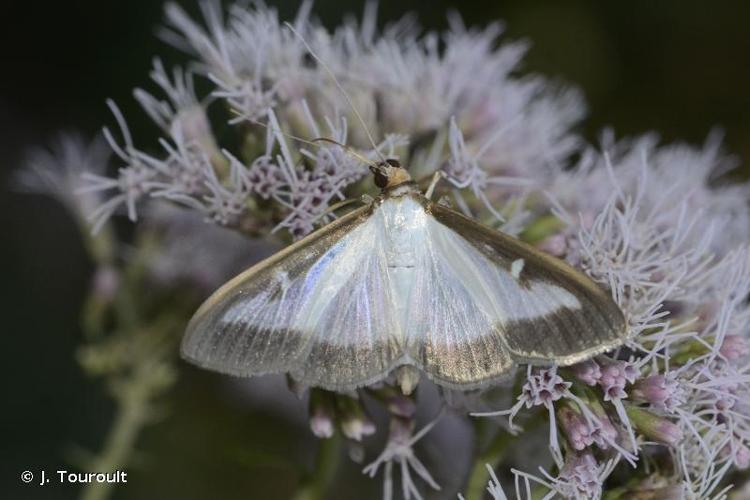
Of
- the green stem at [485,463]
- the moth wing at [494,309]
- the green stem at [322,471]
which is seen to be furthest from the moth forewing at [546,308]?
the green stem at [322,471]

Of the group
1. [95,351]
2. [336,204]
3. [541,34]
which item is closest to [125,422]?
[95,351]

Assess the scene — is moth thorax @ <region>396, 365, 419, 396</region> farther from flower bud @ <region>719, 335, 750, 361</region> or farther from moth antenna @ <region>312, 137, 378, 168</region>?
flower bud @ <region>719, 335, 750, 361</region>

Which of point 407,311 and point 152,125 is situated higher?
point 152,125

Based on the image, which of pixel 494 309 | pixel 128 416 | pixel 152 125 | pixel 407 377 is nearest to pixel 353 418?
pixel 407 377

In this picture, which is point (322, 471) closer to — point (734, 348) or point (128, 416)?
point (128, 416)

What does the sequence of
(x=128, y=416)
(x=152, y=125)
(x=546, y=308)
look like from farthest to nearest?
1. (x=152, y=125)
2. (x=128, y=416)
3. (x=546, y=308)

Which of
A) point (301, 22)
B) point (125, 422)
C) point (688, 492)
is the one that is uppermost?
point (301, 22)

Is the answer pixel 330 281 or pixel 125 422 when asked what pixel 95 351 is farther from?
pixel 330 281

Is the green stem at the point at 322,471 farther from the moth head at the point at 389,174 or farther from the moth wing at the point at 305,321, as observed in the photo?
the moth head at the point at 389,174
